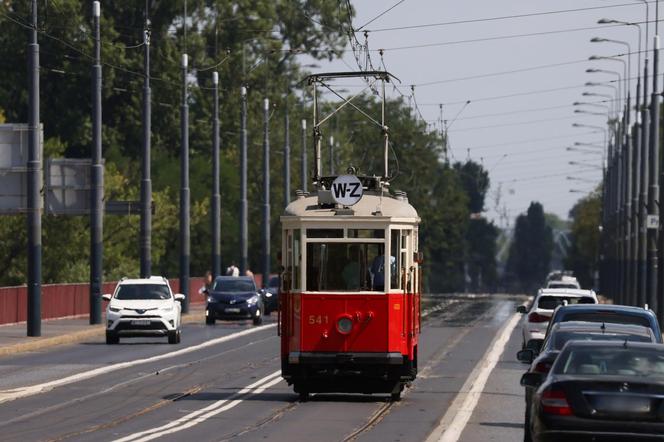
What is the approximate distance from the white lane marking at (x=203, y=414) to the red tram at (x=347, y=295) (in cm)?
117

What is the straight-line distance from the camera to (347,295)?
85.7 ft

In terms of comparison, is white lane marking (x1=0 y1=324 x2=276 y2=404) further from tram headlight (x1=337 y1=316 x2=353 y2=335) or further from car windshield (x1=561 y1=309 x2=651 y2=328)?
car windshield (x1=561 y1=309 x2=651 y2=328)

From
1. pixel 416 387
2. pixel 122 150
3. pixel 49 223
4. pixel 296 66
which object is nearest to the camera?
pixel 416 387

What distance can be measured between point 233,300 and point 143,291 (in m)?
11.7

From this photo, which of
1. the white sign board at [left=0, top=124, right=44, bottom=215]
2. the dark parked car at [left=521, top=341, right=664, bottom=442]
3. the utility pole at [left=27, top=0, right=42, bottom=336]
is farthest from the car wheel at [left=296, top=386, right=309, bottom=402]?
the white sign board at [left=0, top=124, right=44, bottom=215]

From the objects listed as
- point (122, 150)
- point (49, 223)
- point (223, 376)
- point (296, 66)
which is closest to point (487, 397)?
point (223, 376)

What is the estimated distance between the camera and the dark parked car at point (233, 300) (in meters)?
58.8

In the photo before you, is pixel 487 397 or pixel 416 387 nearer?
pixel 487 397

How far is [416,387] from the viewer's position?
30.0 meters

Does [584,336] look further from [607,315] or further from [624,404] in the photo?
[607,315]

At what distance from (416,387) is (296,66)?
9100 centimetres

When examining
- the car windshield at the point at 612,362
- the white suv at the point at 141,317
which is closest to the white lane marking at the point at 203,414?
the car windshield at the point at 612,362

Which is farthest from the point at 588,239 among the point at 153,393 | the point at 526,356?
the point at 526,356

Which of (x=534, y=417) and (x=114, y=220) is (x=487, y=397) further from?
(x=114, y=220)
